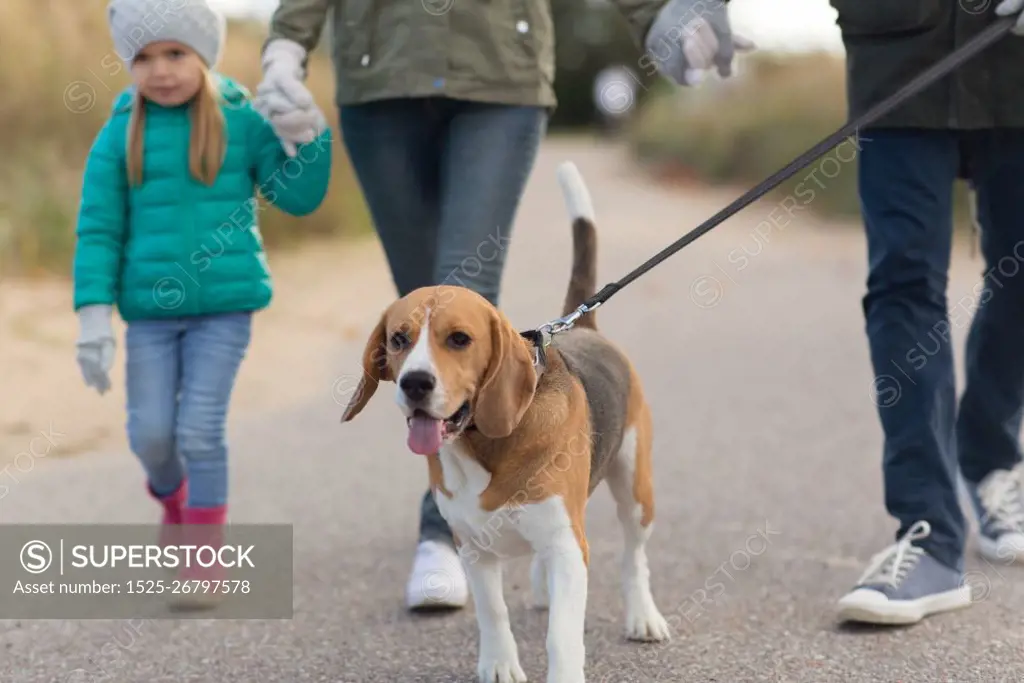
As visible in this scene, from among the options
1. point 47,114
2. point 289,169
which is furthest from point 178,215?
point 47,114

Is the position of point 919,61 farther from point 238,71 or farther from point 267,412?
point 238,71

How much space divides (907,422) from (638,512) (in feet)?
2.71

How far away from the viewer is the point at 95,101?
10.1m

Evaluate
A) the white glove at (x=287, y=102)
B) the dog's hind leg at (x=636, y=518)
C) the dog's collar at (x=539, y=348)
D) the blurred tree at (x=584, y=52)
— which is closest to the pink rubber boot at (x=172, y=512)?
the white glove at (x=287, y=102)

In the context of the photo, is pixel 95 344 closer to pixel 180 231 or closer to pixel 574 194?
pixel 180 231

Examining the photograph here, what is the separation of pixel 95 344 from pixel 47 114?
261 inches

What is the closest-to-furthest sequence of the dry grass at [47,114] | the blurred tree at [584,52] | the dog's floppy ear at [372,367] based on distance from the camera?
1. the dog's floppy ear at [372,367]
2. the dry grass at [47,114]
3. the blurred tree at [584,52]

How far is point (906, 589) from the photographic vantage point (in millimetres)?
3533

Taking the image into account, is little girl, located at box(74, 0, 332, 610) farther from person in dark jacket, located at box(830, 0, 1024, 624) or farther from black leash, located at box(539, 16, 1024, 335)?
person in dark jacket, located at box(830, 0, 1024, 624)

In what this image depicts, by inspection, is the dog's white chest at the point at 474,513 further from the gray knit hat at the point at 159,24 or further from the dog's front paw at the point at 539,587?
the gray knit hat at the point at 159,24

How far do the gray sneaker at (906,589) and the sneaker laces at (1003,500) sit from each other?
553mm

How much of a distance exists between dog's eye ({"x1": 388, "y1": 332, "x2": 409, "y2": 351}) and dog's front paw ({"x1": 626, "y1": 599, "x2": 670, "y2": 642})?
42.5 inches

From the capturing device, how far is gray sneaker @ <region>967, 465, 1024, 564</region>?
163 inches

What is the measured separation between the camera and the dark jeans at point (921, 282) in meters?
3.66
